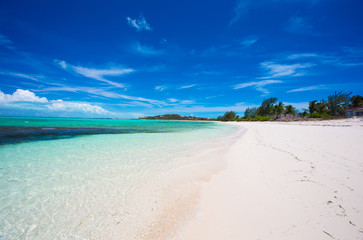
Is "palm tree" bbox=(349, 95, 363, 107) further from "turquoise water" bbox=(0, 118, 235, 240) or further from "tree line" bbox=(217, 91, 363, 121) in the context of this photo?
"turquoise water" bbox=(0, 118, 235, 240)

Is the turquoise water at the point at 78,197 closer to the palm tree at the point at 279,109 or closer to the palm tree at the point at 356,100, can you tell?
the palm tree at the point at 279,109

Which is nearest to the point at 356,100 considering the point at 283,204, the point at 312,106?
the point at 312,106

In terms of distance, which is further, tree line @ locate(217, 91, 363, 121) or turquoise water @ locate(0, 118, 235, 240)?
tree line @ locate(217, 91, 363, 121)

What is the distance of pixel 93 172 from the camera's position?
4.22 meters

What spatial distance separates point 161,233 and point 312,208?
2.36 m

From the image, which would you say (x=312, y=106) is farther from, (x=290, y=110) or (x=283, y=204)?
(x=283, y=204)

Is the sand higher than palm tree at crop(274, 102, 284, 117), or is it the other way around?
palm tree at crop(274, 102, 284, 117)

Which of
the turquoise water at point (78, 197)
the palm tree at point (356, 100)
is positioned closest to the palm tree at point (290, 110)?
the palm tree at point (356, 100)

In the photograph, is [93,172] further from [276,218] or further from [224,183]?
[276,218]

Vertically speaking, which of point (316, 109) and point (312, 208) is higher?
point (316, 109)

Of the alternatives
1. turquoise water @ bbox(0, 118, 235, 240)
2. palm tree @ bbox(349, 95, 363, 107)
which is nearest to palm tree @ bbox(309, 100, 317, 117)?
palm tree @ bbox(349, 95, 363, 107)

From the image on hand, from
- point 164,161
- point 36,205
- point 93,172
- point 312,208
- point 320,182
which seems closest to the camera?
point 312,208

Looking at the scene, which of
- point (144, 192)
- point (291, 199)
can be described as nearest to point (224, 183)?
point (291, 199)

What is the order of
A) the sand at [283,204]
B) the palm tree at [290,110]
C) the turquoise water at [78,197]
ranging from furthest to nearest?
the palm tree at [290,110], the turquoise water at [78,197], the sand at [283,204]
